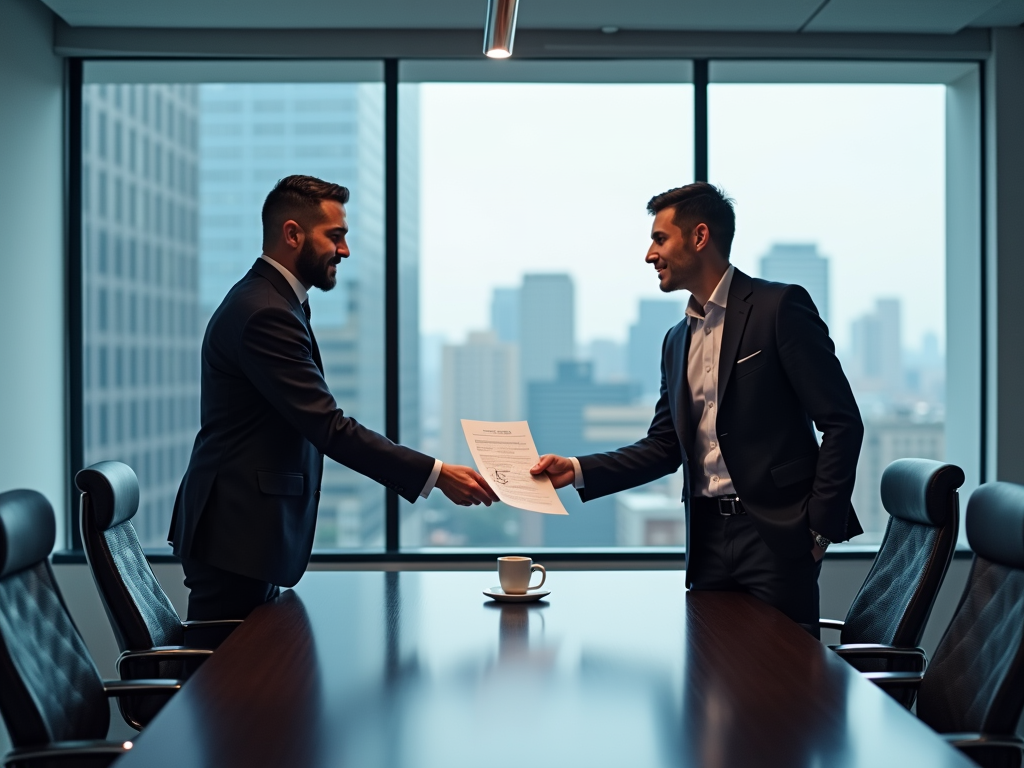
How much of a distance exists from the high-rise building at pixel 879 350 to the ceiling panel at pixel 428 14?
140 centimetres

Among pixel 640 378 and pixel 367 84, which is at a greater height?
pixel 367 84

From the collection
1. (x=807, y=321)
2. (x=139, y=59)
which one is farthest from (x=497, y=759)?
(x=139, y=59)

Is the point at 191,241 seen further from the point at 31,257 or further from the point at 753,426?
the point at 753,426

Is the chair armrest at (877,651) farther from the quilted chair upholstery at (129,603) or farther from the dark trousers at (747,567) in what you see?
the quilted chair upholstery at (129,603)

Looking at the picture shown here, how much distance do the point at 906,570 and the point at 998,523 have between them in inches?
22.0

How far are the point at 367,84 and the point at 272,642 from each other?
3167 mm

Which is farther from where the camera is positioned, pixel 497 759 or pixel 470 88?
pixel 470 88

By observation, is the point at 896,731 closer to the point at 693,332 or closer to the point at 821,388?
the point at 821,388

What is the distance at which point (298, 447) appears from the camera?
2850mm

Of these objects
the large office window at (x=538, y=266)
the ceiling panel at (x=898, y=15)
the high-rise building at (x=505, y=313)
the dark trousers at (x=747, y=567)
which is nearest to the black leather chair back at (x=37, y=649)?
the dark trousers at (x=747, y=567)

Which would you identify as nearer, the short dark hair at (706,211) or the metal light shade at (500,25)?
the metal light shade at (500,25)

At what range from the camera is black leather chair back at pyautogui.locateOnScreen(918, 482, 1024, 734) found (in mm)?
1979

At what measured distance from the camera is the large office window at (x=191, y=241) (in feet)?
14.7

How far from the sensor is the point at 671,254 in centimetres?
308
